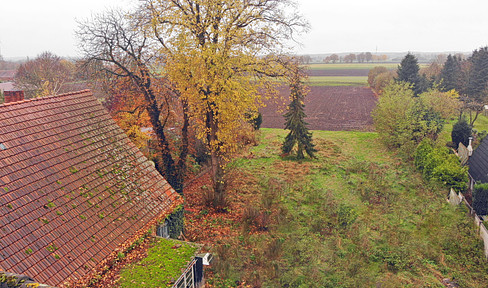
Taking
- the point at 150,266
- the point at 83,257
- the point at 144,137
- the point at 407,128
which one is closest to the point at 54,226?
the point at 83,257

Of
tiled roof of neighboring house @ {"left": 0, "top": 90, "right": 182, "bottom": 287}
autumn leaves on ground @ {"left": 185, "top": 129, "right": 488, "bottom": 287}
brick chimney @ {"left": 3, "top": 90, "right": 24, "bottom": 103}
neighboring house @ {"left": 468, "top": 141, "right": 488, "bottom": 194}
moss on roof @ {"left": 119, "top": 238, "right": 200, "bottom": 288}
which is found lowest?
autumn leaves on ground @ {"left": 185, "top": 129, "right": 488, "bottom": 287}

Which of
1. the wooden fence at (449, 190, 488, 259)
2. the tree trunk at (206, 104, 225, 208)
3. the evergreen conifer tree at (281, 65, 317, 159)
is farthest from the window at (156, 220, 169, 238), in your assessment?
the evergreen conifer tree at (281, 65, 317, 159)

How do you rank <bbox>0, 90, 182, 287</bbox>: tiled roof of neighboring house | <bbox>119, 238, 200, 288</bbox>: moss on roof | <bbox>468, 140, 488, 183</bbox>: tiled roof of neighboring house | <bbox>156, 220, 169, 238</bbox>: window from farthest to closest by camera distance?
<bbox>468, 140, 488, 183</bbox>: tiled roof of neighboring house, <bbox>156, 220, 169, 238</bbox>: window, <bbox>119, 238, 200, 288</bbox>: moss on roof, <bbox>0, 90, 182, 287</bbox>: tiled roof of neighboring house

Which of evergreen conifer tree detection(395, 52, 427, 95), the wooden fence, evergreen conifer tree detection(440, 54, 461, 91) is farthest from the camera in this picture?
evergreen conifer tree detection(440, 54, 461, 91)

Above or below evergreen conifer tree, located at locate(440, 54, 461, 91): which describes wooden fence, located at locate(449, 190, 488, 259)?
below

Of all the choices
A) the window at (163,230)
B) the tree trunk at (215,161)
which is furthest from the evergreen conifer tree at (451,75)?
the window at (163,230)

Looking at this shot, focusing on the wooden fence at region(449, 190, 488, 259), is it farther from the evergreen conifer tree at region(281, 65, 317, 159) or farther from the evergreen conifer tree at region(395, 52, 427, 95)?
the evergreen conifer tree at region(395, 52, 427, 95)
